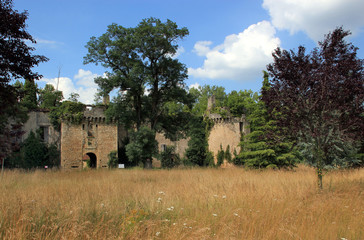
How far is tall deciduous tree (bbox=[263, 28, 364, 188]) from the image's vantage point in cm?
830

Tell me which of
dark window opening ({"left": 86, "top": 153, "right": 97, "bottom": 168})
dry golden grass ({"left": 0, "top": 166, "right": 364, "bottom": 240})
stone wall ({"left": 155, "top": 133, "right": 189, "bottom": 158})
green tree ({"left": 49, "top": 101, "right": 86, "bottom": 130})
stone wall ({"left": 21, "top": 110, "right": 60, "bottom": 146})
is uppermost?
green tree ({"left": 49, "top": 101, "right": 86, "bottom": 130})

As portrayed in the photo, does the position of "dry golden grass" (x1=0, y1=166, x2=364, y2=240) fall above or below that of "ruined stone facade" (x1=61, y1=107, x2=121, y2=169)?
below

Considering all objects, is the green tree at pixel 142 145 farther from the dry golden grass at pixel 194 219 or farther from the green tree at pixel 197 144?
the dry golden grass at pixel 194 219

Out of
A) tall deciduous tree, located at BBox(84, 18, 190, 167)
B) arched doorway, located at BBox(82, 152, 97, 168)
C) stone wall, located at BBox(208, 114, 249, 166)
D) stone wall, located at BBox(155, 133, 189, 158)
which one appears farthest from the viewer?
stone wall, located at BBox(155, 133, 189, 158)

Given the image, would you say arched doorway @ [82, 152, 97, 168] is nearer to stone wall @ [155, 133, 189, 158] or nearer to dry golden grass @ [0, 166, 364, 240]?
stone wall @ [155, 133, 189, 158]

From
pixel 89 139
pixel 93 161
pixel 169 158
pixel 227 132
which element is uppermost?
pixel 227 132

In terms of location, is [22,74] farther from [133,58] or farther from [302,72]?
[133,58]

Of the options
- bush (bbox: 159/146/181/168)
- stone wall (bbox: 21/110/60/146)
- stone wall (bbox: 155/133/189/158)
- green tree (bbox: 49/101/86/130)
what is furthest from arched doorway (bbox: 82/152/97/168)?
stone wall (bbox: 155/133/189/158)

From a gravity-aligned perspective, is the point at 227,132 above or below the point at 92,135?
above

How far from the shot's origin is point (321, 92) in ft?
27.2

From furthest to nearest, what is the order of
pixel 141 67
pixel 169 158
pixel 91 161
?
pixel 169 158 → pixel 91 161 → pixel 141 67

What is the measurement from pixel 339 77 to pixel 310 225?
5546mm

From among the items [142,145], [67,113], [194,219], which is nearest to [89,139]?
[67,113]

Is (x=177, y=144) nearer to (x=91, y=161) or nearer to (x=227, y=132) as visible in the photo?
(x=227, y=132)
